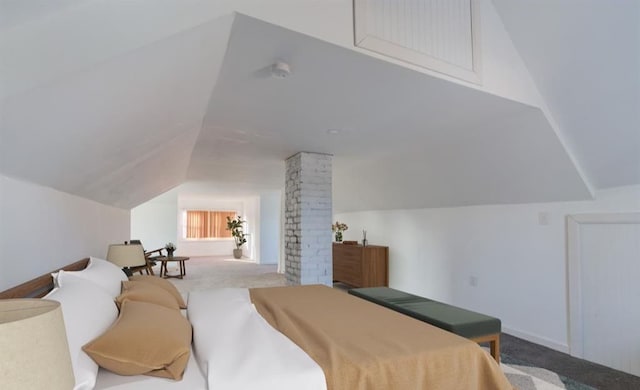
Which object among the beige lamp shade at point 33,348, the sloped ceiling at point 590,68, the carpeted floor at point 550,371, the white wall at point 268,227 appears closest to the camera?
the beige lamp shade at point 33,348

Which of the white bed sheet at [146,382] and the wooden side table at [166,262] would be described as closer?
the white bed sheet at [146,382]

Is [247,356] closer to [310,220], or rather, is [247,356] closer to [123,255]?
[123,255]

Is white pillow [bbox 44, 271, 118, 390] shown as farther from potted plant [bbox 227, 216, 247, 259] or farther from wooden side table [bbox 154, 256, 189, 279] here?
potted plant [bbox 227, 216, 247, 259]

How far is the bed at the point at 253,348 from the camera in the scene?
1313mm

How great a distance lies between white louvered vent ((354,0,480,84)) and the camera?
2012mm

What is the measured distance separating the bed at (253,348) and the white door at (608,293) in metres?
2.10

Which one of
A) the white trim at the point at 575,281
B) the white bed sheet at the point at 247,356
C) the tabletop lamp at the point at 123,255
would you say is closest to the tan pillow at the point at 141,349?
the white bed sheet at the point at 247,356

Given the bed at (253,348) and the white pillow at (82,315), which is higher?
the white pillow at (82,315)

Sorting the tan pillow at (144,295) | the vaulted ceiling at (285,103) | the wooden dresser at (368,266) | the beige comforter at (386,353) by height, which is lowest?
the wooden dresser at (368,266)

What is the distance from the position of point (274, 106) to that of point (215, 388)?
2094 millimetres

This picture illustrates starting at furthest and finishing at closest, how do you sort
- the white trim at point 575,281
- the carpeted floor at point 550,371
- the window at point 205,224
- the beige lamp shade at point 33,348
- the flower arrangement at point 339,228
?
the window at point 205,224, the flower arrangement at point 339,228, the white trim at point 575,281, the carpeted floor at point 550,371, the beige lamp shade at point 33,348

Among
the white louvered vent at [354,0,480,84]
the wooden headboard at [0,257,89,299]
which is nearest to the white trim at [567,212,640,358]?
the white louvered vent at [354,0,480,84]

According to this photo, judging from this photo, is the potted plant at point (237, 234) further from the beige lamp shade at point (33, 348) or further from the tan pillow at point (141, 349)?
the beige lamp shade at point (33, 348)

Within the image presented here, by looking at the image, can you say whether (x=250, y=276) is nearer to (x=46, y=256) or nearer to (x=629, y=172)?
(x=46, y=256)
